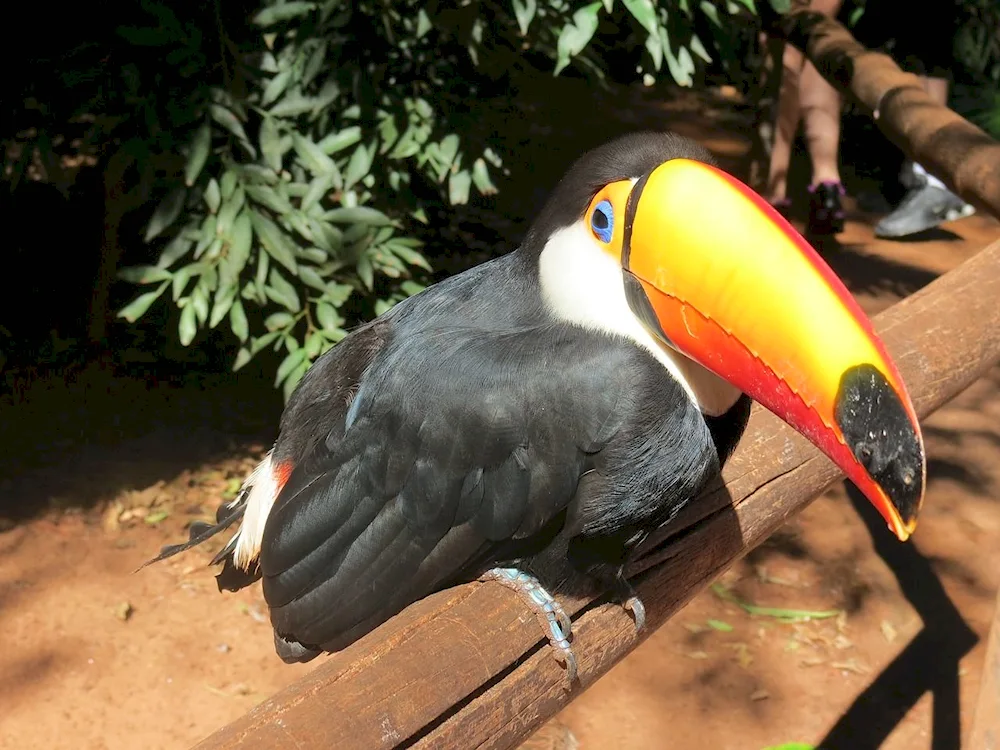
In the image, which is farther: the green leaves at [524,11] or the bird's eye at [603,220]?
the green leaves at [524,11]

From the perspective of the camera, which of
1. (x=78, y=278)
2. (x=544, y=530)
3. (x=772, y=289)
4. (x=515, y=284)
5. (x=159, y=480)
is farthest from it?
(x=78, y=278)

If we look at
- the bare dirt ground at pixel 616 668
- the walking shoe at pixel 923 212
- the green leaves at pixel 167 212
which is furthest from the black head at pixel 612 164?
the walking shoe at pixel 923 212

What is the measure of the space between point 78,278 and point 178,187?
2.08 meters

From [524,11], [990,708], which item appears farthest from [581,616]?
[524,11]

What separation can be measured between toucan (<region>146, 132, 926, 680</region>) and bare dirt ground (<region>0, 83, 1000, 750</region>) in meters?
1.25

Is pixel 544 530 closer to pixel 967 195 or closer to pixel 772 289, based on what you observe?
pixel 772 289

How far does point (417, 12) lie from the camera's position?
3.13m

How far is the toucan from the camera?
1543 millimetres

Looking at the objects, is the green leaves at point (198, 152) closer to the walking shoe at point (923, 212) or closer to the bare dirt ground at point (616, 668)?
the bare dirt ground at point (616, 668)

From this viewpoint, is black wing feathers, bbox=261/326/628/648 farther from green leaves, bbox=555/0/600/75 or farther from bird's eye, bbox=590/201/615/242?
green leaves, bbox=555/0/600/75

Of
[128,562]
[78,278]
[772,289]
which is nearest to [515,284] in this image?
[772,289]

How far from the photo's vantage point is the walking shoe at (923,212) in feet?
20.3

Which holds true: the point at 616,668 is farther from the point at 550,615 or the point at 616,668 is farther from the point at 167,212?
the point at 167,212

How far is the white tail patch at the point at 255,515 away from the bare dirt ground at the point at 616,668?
3.37 ft
